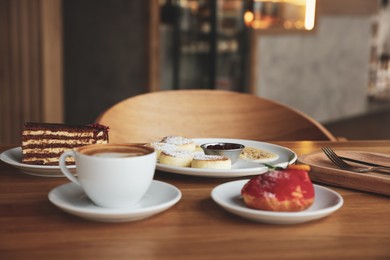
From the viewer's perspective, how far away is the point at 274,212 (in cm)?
83

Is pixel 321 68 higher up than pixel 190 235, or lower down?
lower down

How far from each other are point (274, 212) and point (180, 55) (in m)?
4.97

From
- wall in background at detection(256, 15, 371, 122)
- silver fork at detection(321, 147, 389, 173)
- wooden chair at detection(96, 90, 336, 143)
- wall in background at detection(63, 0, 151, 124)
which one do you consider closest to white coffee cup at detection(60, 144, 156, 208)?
silver fork at detection(321, 147, 389, 173)

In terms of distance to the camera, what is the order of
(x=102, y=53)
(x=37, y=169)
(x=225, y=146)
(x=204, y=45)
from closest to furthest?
(x=37, y=169)
(x=225, y=146)
(x=102, y=53)
(x=204, y=45)

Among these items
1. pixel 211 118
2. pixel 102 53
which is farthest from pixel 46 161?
pixel 102 53

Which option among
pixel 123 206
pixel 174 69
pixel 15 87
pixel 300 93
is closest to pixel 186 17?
pixel 174 69

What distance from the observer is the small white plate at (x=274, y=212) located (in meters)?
0.82

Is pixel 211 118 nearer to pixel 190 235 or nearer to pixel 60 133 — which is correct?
pixel 60 133

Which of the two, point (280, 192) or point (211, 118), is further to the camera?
point (211, 118)

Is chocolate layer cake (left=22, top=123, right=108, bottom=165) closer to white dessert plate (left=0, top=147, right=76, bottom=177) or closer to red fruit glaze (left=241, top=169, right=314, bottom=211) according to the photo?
white dessert plate (left=0, top=147, right=76, bottom=177)

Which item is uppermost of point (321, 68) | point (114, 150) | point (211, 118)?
point (114, 150)

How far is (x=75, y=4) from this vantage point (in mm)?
5266

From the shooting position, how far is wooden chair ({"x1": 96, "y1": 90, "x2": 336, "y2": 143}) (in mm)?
1851

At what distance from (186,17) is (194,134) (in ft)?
13.1
